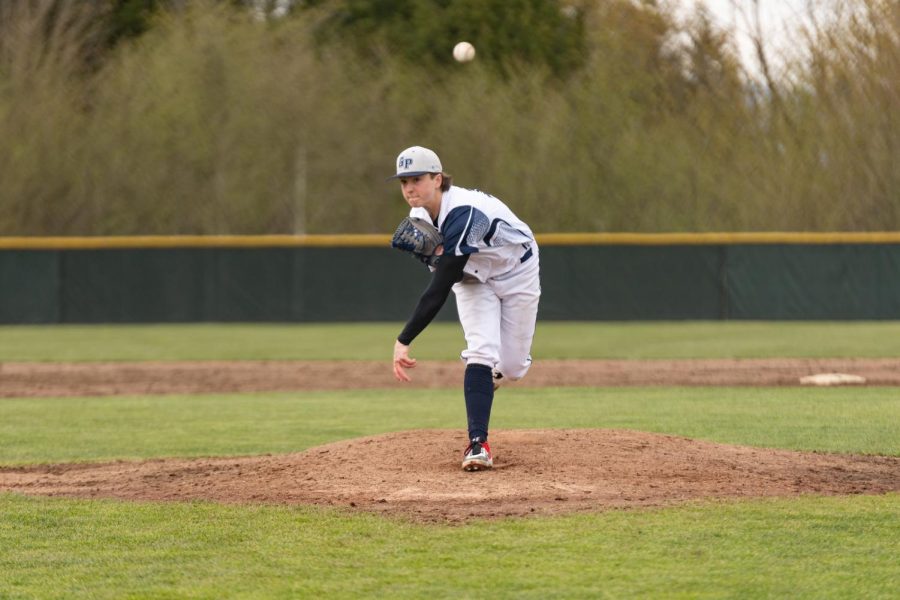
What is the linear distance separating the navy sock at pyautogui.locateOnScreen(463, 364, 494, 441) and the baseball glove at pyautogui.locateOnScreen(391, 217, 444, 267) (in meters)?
0.56

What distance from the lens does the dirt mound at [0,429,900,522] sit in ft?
16.8

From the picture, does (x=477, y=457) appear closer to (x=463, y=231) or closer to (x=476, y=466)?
(x=476, y=466)

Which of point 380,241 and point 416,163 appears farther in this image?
point 380,241

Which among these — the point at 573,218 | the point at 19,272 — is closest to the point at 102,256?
the point at 19,272

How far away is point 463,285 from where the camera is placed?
5949 mm

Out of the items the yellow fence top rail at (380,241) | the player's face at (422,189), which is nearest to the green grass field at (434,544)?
the player's face at (422,189)

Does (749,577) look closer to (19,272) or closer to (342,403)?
(342,403)

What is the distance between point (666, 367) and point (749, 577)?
9.67m

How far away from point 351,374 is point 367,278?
812cm

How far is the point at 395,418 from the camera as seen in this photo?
9.27m

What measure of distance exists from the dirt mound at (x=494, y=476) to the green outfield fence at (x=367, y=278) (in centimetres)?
1433

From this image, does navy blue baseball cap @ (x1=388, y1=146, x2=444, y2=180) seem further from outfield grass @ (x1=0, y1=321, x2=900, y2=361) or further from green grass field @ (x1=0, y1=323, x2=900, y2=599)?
outfield grass @ (x1=0, y1=321, x2=900, y2=361)

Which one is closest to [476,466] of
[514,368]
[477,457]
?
[477,457]

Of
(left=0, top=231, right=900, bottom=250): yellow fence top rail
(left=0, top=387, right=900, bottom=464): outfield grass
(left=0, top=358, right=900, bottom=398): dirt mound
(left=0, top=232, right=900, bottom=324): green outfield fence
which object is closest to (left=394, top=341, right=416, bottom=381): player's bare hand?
(left=0, top=387, right=900, bottom=464): outfield grass
